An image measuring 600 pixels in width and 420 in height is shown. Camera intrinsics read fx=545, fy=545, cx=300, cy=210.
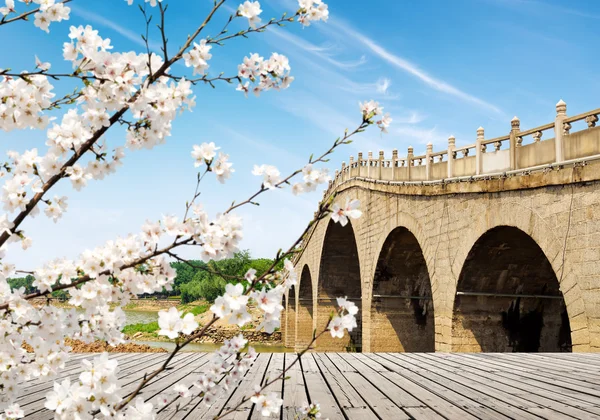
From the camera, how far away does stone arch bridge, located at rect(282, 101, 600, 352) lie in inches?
382

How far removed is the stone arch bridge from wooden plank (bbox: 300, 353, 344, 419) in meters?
1.26

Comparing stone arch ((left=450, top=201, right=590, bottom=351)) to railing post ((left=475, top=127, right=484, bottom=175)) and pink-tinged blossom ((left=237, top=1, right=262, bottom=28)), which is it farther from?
pink-tinged blossom ((left=237, top=1, right=262, bottom=28))

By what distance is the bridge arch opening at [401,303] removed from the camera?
20.3 m

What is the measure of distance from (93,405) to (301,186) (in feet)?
3.93

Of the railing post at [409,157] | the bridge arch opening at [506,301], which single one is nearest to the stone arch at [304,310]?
the railing post at [409,157]

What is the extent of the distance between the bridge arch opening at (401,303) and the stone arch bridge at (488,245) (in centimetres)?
4

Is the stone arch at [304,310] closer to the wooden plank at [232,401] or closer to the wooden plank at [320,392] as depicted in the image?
the wooden plank at [320,392]

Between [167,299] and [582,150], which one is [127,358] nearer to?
[582,150]

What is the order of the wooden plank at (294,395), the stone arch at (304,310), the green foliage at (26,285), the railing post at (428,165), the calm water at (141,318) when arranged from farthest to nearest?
1. the calm water at (141,318)
2. the stone arch at (304,310)
3. the railing post at (428,165)
4. the wooden plank at (294,395)
5. the green foliage at (26,285)

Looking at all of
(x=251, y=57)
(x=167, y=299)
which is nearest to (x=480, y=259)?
(x=251, y=57)

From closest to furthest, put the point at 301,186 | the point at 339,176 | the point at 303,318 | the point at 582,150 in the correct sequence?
the point at 301,186
the point at 582,150
the point at 339,176
the point at 303,318

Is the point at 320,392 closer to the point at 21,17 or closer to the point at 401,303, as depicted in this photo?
the point at 21,17

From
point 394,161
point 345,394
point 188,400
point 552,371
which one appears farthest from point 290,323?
point 188,400

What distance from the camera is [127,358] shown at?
6953mm
